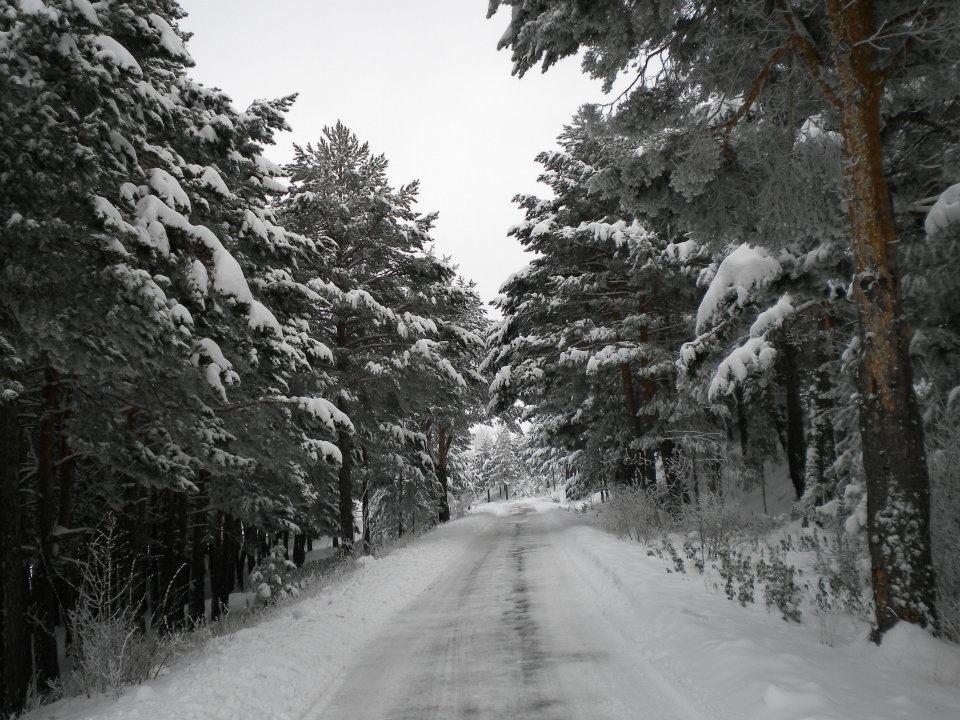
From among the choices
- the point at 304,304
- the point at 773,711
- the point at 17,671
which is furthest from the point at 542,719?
the point at 304,304

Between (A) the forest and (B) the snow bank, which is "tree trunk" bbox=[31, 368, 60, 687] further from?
(B) the snow bank

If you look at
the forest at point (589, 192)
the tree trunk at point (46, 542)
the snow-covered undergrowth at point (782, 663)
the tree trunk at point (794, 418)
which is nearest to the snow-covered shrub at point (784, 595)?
the snow-covered undergrowth at point (782, 663)

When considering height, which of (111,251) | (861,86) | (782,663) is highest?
(861,86)

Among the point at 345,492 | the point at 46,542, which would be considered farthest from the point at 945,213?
the point at 345,492

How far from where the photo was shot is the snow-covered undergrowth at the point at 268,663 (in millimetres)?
4570

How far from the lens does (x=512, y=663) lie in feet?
17.8

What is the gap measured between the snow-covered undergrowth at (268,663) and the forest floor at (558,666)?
1.0 inches

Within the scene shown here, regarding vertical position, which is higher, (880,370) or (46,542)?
(880,370)

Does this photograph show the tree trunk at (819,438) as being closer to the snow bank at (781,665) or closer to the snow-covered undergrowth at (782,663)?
the snow-covered undergrowth at (782,663)

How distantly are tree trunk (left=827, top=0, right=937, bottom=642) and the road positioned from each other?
2.24m

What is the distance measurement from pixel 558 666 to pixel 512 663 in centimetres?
48

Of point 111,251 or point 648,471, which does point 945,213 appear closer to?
point 111,251

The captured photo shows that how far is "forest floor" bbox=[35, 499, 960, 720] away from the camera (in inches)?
159

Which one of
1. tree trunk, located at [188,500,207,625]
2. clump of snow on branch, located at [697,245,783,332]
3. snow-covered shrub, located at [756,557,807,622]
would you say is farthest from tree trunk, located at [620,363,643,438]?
tree trunk, located at [188,500,207,625]
